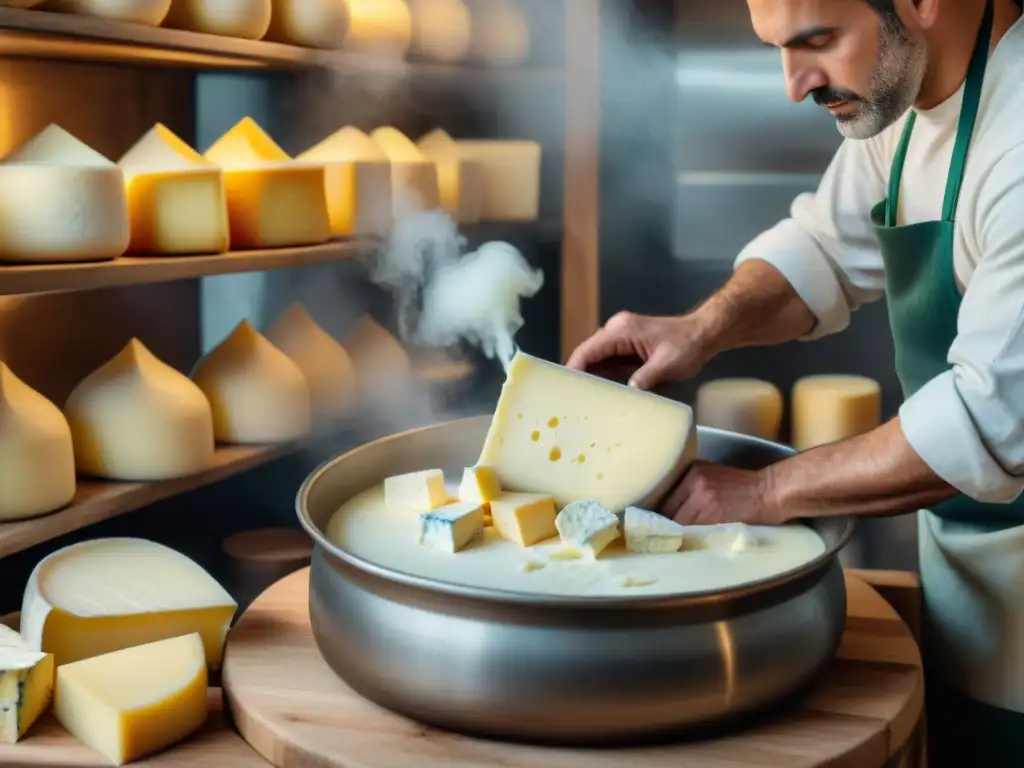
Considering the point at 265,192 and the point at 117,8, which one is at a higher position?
the point at 117,8

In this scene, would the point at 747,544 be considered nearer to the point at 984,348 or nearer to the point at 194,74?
the point at 984,348

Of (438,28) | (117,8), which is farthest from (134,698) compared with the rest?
(438,28)

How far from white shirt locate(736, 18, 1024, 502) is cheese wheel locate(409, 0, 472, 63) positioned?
0.69 meters

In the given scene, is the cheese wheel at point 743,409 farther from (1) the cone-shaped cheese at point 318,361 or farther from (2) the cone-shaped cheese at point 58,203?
(2) the cone-shaped cheese at point 58,203

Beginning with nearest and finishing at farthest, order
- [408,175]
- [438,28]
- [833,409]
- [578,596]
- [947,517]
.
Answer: [578,596]
[947,517]
[408,175]
[438,28]
[833,409]

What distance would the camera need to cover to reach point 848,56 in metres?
1.28

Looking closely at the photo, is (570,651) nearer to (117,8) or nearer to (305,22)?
(117,8)

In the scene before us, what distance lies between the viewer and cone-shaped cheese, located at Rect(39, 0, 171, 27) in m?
1.32

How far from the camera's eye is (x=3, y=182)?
129 cm

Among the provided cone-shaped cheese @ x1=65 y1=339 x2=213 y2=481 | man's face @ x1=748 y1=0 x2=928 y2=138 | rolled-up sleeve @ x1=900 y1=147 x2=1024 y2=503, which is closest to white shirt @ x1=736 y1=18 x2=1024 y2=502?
rolled-up sleeve @ x1=900 y1=147 x2=1024 y2=503

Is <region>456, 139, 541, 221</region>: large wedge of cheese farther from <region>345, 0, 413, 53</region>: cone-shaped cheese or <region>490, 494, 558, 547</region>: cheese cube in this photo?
<region>490, 494, 558, 547</region>: cheese cube

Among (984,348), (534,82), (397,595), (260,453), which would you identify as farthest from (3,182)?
(534,82)

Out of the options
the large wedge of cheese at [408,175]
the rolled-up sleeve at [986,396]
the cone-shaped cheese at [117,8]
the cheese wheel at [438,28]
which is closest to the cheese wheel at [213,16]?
the cone-shaped cheese at [117,8]

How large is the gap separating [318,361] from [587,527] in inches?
31.0
